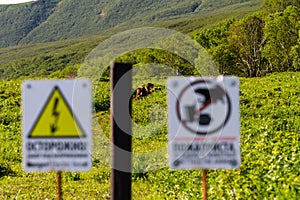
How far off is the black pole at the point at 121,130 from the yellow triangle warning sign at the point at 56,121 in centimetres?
36

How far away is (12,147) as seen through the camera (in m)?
18.6

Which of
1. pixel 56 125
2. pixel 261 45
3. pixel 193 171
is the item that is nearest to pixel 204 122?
pixel 56 125

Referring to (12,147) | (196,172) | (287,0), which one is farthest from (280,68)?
(196,172)

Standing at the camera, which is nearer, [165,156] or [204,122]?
[204,122]

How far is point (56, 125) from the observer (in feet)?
14.9

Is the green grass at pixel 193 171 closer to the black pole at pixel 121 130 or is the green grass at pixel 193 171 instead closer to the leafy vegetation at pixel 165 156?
the leafy vegetation at pixel 165 156

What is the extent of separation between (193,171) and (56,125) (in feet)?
23.1

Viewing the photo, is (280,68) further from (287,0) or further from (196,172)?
(196,172)

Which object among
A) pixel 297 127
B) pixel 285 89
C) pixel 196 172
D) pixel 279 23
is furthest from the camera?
pixel 279 23

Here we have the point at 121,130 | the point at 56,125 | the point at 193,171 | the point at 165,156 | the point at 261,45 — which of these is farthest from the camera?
the point at 261,45

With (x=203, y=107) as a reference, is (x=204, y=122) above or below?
below

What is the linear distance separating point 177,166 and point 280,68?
63789mm

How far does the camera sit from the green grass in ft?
25.6

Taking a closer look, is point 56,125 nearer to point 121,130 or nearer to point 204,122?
point 121,130
